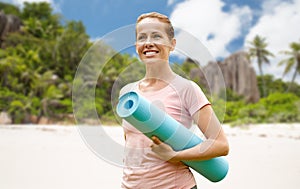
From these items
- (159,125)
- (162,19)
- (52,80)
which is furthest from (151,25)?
(52,80)

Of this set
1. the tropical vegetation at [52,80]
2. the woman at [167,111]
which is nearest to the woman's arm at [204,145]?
the woman at [167,111]

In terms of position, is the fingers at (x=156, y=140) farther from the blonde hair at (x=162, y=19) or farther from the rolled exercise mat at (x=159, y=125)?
the blonde hair at (x=162, y=19)

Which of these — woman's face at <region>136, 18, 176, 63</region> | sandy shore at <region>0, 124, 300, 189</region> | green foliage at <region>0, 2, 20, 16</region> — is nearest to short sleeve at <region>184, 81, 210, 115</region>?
woman's face at <region>136, 18, 176, 63</region>

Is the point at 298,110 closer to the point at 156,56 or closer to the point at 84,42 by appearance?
the point at 84,42

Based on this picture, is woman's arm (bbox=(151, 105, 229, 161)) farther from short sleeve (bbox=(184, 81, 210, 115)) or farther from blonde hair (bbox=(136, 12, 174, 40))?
blonde hair (bbox=(136, 12, 174, 40))

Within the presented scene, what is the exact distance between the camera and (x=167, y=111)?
1172 mm

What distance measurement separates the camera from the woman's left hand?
110 centimetres

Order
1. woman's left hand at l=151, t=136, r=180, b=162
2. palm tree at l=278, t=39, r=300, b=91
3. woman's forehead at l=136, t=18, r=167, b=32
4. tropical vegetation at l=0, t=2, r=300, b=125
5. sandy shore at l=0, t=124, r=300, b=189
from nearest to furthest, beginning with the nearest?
woman's left hand at l=151, t=136, r=180, b=162 → woman's forehead at l=136, t=18, r=167, b=32 → sandy shore at l=0, t=124, r=300, b=189 → tropical vegetation at l=0, t=2, r=300, b=125 → palm tree at l=278, t=39, r=300, b=91

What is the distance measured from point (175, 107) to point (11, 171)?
19.5ft

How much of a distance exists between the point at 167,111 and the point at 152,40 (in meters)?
0.26

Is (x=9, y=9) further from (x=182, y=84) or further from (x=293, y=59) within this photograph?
(x=182, y=84)

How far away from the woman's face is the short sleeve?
146 millimetres

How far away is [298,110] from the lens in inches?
837

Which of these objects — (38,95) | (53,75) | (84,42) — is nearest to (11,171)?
(38,95)
